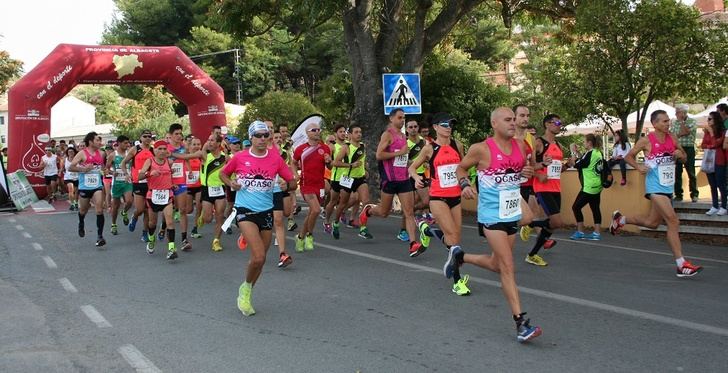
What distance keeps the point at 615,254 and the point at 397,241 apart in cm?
344

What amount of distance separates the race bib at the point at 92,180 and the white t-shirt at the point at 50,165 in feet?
39.6

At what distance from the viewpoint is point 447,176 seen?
27.5 ft

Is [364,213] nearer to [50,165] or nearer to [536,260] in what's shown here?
[536,260]

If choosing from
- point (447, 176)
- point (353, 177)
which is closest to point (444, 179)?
point (447, 176)

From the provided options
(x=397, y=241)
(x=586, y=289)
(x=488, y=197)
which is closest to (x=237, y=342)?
(x=488, y=197)

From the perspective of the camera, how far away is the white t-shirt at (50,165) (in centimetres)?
2406

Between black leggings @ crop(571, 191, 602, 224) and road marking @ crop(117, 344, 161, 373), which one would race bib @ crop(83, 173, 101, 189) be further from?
black leggings @ crop(571, 191, 602, 224)

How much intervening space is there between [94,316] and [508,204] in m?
4.12

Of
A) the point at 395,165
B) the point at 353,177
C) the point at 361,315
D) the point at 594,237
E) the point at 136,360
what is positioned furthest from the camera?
the point at 353,177

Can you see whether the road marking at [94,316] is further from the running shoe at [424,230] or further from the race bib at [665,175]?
the race bib at [665,175]

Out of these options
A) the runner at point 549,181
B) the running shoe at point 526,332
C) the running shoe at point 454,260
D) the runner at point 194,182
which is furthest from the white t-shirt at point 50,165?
the running shoe at point 526,332

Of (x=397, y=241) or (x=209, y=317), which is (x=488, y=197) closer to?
(x=209, y=317)

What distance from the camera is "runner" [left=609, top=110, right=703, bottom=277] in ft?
27.2

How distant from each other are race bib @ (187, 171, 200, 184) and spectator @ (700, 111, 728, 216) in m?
8.77
